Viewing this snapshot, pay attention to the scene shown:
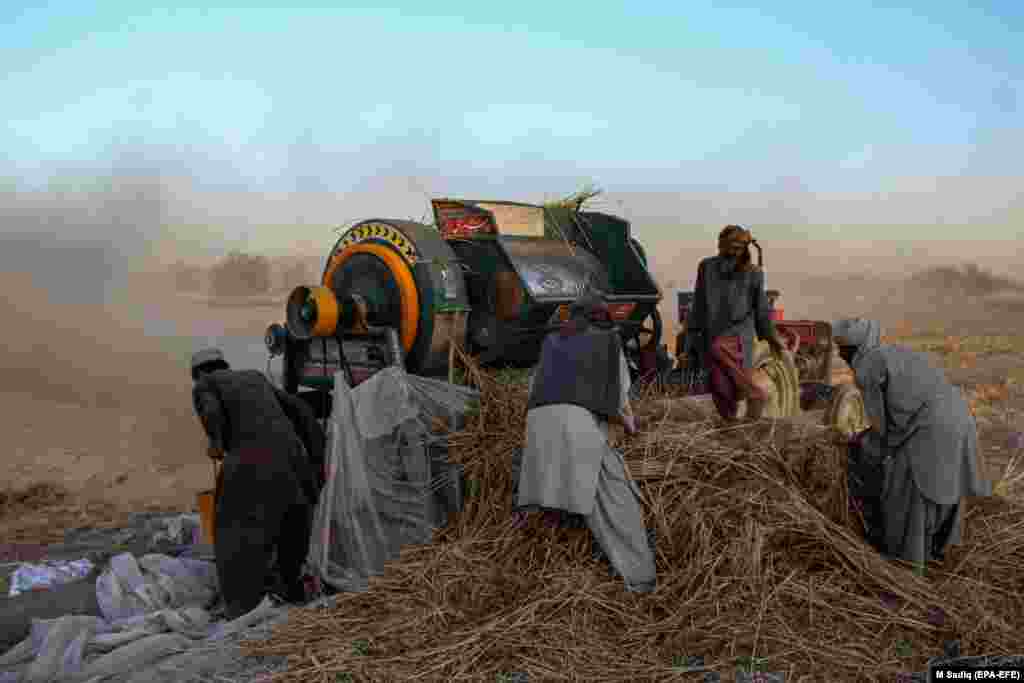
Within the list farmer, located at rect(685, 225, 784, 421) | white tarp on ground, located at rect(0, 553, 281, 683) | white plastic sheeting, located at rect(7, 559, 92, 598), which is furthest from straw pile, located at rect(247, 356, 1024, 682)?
white plastic sheeting, located at rect(7, 559, 92, 598)

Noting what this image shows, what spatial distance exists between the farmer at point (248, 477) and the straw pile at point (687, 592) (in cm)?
81

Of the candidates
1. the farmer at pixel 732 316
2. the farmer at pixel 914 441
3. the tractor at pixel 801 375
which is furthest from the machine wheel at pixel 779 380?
the farmer at pixel 914 441

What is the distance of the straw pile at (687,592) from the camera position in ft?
12.6

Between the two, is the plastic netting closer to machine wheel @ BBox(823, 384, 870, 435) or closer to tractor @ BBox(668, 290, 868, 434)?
tractor @ BBox(668, 290, 868, 434)

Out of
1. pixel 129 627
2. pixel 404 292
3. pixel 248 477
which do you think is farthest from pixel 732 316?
pixel 129 627

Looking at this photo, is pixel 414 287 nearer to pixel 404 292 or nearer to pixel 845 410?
pixel 404 292

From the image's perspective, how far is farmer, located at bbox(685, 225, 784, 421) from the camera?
621cm

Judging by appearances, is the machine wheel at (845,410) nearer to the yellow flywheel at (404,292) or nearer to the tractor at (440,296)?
the tractor at (440,296)

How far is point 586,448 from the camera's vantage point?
4.52 meters

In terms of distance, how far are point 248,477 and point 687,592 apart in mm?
2582

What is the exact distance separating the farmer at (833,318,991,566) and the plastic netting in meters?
2.37

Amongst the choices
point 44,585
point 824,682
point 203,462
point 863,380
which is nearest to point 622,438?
point 863,380

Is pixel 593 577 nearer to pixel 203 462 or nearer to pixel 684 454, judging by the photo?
pixel 684 454

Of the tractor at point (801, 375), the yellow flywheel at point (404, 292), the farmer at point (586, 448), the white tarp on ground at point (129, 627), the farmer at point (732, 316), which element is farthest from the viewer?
the tractor at point (801, 375)
